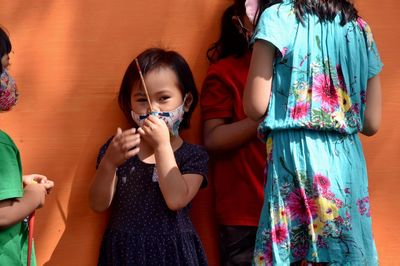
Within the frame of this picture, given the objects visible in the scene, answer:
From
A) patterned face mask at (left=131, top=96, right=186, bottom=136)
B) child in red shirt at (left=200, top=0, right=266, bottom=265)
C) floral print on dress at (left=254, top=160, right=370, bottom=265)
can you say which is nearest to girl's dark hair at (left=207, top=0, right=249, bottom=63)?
child in red shirt at (left=200, top=0, right=266, bottom=265)

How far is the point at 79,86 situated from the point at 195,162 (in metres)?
0.49

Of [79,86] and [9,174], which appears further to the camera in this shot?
[79,86]

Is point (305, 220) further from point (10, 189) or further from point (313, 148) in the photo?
point (10, 189)

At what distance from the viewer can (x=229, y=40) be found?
2438 millimetres

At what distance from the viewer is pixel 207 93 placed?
239cm

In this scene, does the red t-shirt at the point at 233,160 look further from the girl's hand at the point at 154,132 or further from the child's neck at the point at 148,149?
the girl's hand at the point at 154,132

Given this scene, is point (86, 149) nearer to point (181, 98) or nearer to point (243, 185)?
point (181, 98)

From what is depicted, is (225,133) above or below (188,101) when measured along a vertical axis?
below

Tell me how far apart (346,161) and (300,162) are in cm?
13

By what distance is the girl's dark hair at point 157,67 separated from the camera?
2303 mm

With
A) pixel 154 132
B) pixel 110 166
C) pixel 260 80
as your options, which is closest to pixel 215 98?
pixel 154 132

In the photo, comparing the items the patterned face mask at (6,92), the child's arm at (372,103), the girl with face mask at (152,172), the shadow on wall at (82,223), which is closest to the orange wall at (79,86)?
the shadow on wall at (82,223)

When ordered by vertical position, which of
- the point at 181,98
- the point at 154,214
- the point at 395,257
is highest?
the point at 181,98

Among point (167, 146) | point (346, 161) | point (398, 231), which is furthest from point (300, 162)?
point (398, 231)
